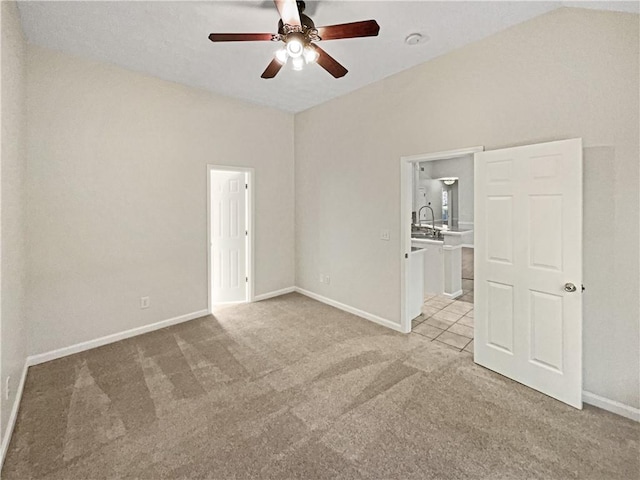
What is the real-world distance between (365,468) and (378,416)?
459 mm

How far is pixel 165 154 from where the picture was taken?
367cm

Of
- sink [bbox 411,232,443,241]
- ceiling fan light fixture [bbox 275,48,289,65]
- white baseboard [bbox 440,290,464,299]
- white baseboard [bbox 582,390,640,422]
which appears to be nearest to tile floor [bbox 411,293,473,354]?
white baseboard [bbox 440,290,464,299]

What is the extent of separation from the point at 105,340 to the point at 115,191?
1709mm

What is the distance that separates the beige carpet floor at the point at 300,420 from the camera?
1704mm

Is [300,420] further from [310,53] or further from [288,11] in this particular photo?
[288,11]

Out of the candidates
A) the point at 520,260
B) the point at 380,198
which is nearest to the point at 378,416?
the point at 520,260

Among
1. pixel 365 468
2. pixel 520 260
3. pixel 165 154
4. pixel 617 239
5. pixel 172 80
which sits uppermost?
pixel 172 80

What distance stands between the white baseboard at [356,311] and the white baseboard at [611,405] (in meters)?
1.68

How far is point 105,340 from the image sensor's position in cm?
327

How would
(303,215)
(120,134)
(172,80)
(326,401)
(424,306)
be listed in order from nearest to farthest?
(326,401), (120,134), (172,80), (424,306), (303,215)

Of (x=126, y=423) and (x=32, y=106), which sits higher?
(x=32, y=106)

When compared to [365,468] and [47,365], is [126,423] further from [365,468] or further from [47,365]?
[365,468]

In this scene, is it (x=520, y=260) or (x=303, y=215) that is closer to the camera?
(x=520, y=260)

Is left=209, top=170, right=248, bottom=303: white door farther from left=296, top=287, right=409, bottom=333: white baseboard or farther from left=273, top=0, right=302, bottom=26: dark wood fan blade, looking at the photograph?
left=273, top=0, right=302, bottom=26: dark wood fan blade
